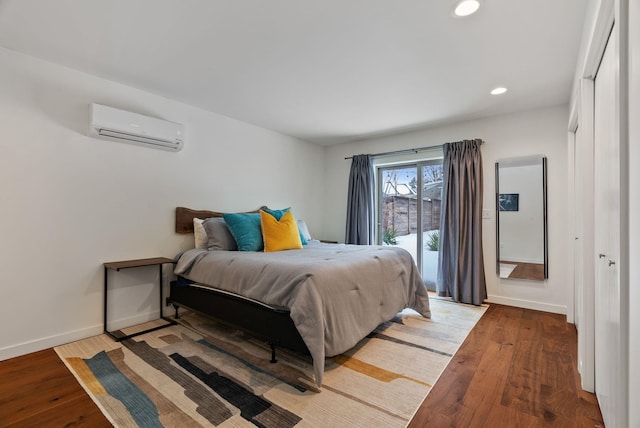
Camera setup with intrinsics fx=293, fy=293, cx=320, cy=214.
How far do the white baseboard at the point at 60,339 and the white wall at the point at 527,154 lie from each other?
4099 millimetres

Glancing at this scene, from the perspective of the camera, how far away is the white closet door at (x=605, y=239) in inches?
49.5

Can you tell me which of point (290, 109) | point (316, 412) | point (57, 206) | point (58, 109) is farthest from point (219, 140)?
point (316, 412)

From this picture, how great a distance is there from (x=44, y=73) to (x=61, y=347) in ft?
7.38

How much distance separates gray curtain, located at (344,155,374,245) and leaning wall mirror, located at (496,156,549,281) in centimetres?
176

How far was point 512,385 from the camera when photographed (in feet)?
6.22

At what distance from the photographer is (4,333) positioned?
221cm

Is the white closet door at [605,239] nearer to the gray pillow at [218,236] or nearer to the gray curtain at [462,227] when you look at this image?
the gray curtain at [462,227]

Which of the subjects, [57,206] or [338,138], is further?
[338,138]

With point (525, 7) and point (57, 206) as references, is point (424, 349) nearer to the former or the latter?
point (525, 7)

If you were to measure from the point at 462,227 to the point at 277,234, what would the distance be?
7.75 feet

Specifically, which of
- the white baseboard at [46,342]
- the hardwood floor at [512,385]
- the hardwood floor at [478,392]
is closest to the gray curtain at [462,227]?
the hardwood floor at [512,385]

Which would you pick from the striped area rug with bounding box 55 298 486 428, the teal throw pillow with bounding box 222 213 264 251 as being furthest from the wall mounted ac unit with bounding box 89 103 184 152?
the striped area rug with bounding box 55 298 486 428

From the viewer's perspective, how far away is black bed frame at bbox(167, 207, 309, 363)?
6.72 feet
